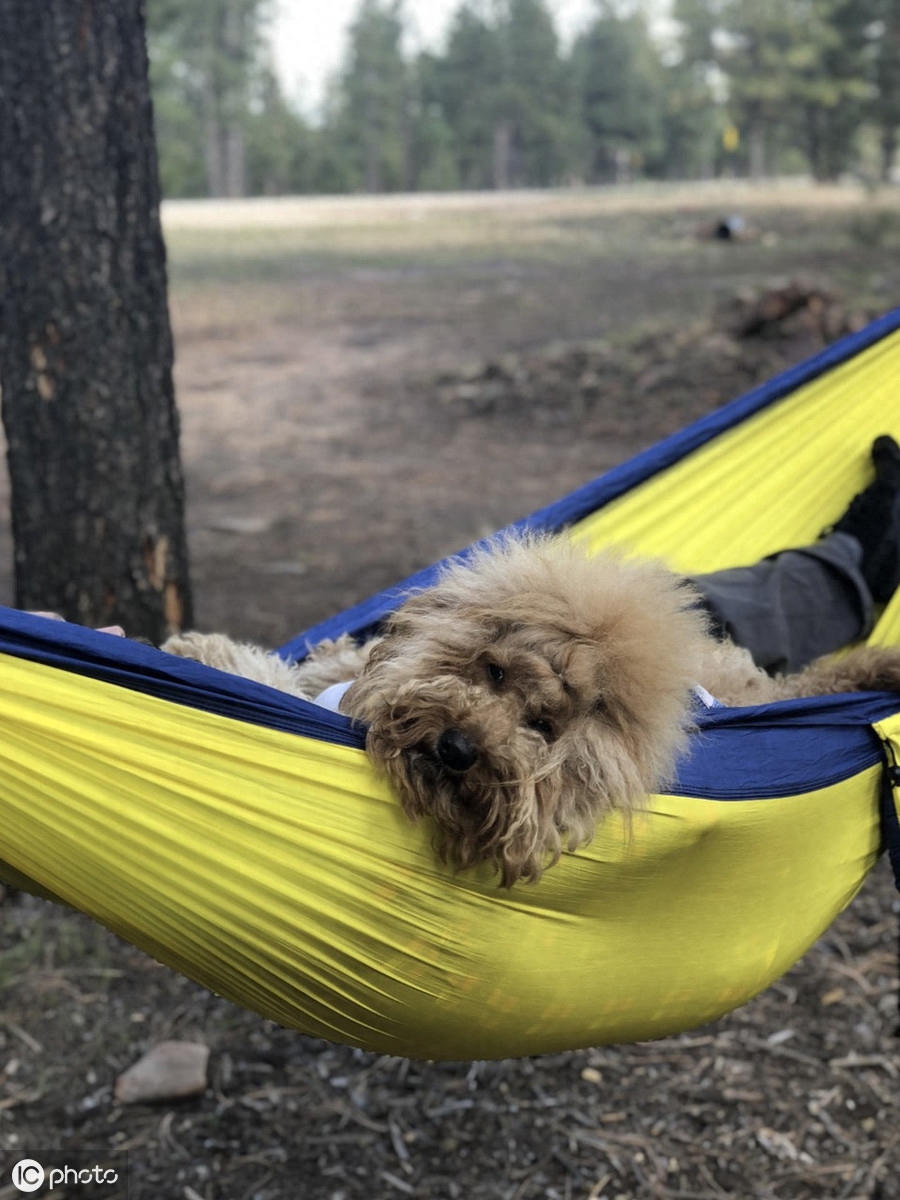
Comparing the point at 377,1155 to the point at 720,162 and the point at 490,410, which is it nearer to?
the point at 490,410

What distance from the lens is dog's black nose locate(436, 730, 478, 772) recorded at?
5.91 feet

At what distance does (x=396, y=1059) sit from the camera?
10.2 feet

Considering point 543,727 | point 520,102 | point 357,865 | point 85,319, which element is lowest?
point 357,865

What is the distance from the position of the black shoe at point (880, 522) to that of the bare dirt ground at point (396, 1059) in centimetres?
114

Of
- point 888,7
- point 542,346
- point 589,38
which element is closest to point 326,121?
point 589,38

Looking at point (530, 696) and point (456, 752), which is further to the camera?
point (530, 696)

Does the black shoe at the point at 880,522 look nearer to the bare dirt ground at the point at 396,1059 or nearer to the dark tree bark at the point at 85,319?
the bare dirt ground at the point at 396,1059

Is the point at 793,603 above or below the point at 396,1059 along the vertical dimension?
above

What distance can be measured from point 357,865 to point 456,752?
254mm

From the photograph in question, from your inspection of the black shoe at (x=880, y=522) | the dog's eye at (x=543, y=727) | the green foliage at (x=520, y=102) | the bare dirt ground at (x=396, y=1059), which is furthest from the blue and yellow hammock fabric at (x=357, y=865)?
the green foliage at (x=520, y=102)

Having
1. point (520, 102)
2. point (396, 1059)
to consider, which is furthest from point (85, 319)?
point (520, 102)

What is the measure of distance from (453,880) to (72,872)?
0.62 m

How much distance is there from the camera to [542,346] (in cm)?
1218

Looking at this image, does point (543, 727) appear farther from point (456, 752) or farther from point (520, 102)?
point (520, 102)
